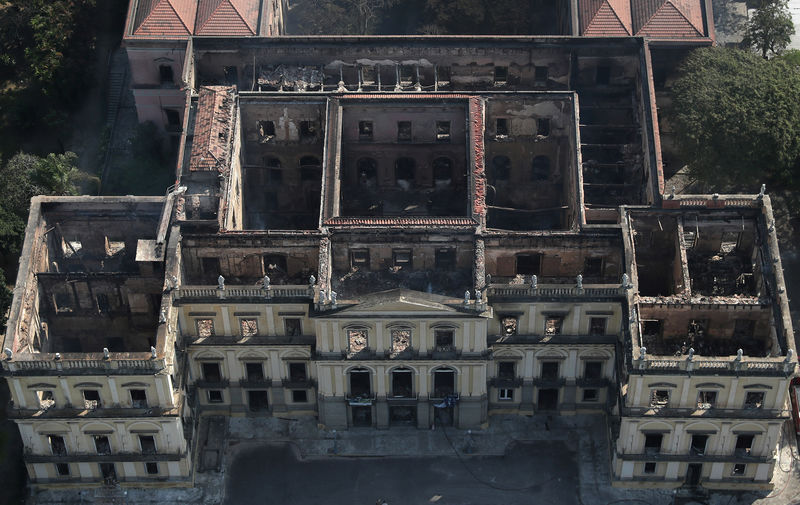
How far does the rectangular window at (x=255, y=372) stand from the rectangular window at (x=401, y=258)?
40.9 ft

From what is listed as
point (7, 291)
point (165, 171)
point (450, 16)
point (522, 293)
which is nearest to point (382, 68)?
point (450, 16)

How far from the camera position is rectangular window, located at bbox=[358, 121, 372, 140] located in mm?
100812

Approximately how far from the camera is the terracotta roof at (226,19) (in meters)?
106

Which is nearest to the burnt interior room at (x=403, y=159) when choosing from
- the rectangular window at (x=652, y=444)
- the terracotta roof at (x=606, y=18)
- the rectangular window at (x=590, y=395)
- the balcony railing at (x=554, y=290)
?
the terracotta roof at (x=606, y=18)

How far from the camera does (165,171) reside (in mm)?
108812

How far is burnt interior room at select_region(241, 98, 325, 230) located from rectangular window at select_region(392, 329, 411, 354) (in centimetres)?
1731

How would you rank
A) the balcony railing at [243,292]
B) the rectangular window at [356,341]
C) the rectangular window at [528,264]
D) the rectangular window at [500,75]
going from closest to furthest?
the balcony railing at [243,292] → the rectangular window at [356,341] → the rectangular window at [528,264] → the rectangular window at [500,75]

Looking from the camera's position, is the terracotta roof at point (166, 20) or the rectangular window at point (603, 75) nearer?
the rectangular window at point (603, 75)

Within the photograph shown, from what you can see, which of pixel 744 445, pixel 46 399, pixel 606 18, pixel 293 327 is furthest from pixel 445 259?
pixel 46 399

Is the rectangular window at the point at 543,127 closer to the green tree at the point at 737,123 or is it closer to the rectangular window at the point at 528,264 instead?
→ the green tree at the point at 737,123

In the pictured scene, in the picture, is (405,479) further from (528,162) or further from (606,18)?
(606,18)

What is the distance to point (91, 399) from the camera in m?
85.6

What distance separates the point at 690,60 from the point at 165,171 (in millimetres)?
45856

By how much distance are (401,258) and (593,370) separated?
16.2 metres
